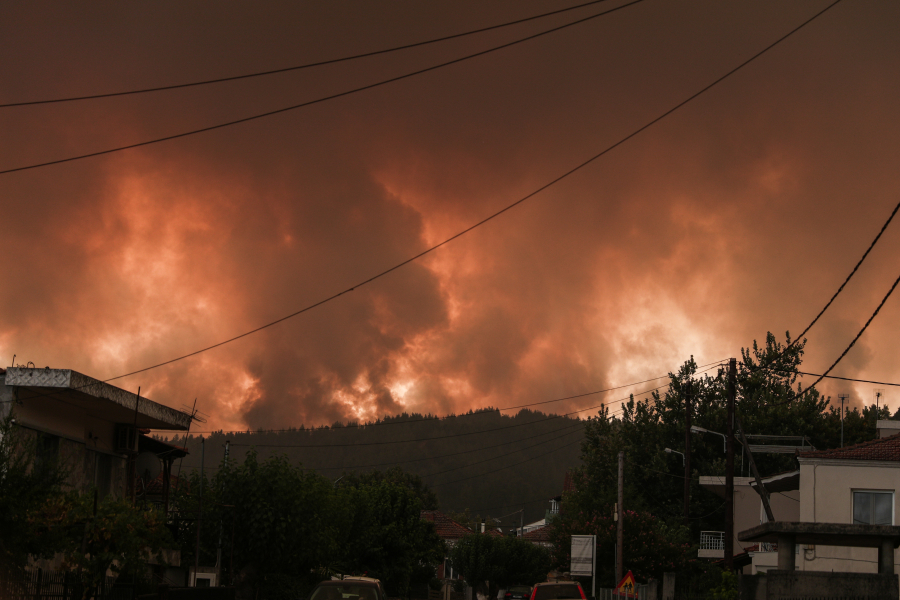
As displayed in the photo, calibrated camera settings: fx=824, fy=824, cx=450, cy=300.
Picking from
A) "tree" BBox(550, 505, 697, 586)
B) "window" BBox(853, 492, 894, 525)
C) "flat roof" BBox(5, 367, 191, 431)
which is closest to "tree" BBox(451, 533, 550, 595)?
"tree" BBox(550, 505, 697, 586)

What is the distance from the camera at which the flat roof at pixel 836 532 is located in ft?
47.2

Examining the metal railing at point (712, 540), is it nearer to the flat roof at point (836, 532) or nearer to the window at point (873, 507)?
the window at point (873, 507)

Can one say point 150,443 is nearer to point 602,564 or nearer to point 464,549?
point 602,564

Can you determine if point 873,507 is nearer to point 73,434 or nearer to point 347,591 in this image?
point 347,591

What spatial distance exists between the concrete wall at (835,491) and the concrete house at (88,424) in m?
22.0

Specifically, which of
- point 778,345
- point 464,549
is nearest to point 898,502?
point 778,345

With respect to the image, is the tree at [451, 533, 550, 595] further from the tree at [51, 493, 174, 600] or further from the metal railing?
the tree at [51, 493, 174, 600]

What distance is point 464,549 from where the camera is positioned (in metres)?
71.1

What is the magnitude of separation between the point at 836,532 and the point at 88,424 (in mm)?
21067

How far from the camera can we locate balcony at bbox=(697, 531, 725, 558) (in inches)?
1813

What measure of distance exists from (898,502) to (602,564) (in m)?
16.9

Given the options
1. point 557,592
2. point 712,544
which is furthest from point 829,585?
point 712,544

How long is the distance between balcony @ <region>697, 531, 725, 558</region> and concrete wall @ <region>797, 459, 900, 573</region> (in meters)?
17.3

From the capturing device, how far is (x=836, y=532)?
1453cm
